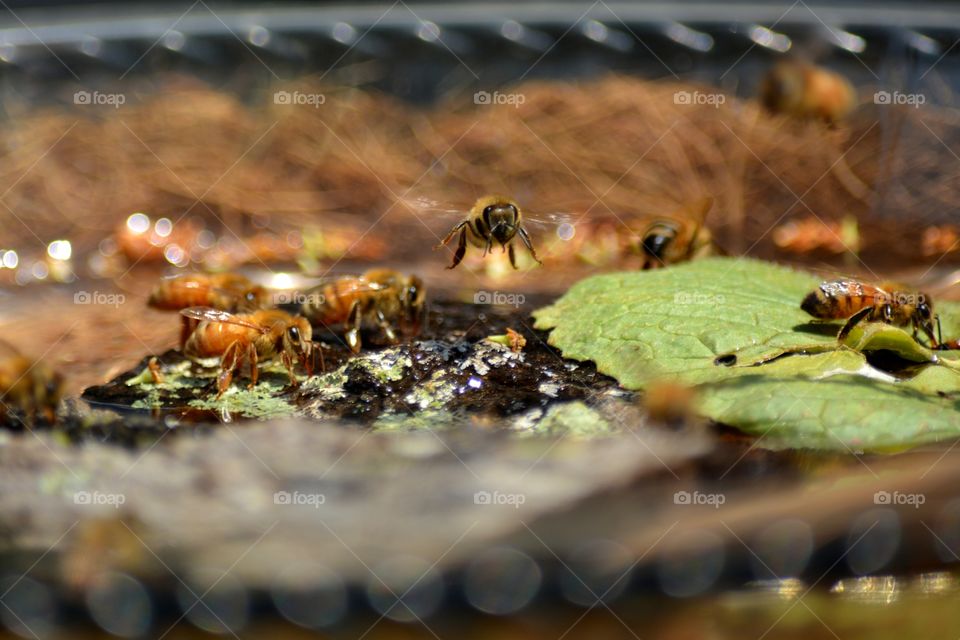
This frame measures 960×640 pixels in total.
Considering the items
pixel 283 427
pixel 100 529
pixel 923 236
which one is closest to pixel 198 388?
pixel 100 529

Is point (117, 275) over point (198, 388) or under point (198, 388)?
over

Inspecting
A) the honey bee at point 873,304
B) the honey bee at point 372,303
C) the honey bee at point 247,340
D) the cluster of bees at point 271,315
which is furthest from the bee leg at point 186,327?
the honey bee at point 873,304

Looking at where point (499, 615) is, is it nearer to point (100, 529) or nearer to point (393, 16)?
point (100, 529)

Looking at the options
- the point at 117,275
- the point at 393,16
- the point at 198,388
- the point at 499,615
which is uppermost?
the point at 393,16

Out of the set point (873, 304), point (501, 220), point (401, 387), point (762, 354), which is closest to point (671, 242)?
point (501, 220)

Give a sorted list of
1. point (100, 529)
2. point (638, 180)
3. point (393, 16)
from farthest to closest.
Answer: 1. point (638, 180)
2. point (393, 16)
3. point (100, 529)

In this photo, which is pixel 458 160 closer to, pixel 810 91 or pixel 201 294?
pixel 810 91

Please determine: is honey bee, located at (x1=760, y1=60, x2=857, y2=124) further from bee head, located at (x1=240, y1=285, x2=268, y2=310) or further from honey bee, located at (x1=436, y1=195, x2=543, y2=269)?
bee head, located at (x1=240, y1=285, x2=268, y2=310)

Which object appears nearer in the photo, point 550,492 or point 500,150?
point 550,492
